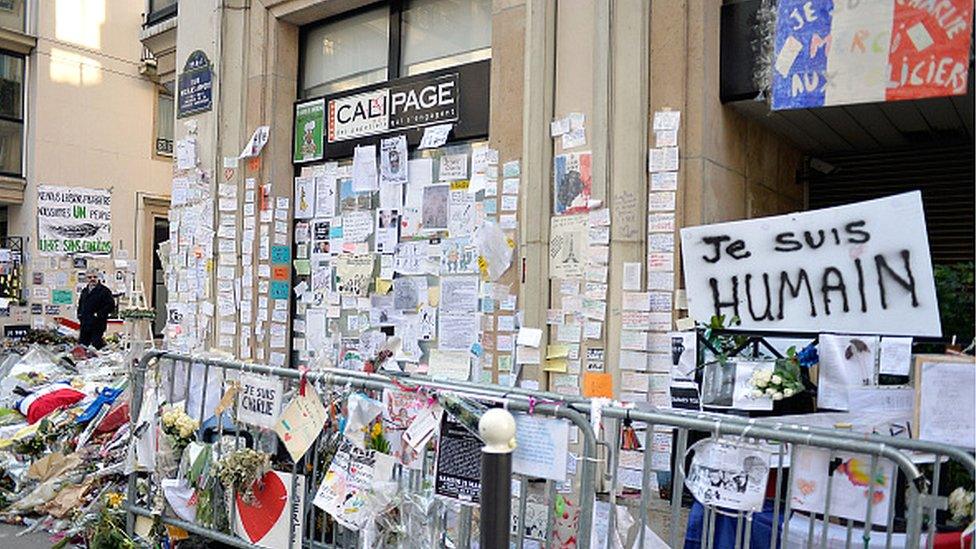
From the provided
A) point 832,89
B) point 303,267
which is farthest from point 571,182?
point 303,267

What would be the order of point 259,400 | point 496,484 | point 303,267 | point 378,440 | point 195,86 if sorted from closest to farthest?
point 496,484, point 378,440, point 259,400, point 303,267, point 195,86

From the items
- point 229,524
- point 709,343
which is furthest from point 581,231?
point 229,524

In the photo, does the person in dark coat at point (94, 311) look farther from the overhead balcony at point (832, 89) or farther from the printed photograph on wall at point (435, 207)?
the overhead balcony at point (832, 89)

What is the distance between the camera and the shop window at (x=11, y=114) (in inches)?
701

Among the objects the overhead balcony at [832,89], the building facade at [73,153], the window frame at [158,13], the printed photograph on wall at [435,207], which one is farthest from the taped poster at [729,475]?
the building facade at [73,153]

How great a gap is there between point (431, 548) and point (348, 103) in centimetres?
491

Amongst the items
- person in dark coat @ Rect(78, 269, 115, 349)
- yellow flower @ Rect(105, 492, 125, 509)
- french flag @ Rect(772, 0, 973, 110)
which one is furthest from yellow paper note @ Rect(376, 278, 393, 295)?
person in dark coat @ Rect(78, 269, 115, 349)

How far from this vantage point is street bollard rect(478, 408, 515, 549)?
10.3 feet

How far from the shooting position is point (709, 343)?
16.1 feet

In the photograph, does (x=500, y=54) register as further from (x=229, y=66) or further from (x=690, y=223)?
(x=229, y=66)

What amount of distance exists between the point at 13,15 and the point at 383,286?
49.6 feet

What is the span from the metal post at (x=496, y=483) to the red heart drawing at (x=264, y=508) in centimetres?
164

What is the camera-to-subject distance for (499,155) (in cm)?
631

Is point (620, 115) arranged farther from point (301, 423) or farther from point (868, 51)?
point (301, 423)
